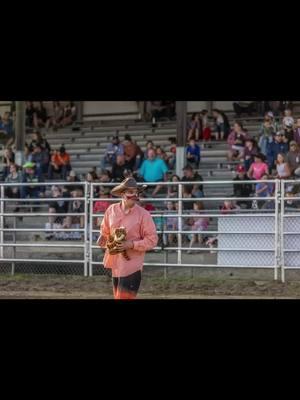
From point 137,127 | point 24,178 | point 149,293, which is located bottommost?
point 149,293

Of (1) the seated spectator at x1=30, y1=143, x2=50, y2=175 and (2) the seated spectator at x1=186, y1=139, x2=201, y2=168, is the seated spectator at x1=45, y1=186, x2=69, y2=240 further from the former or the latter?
(2) the seated spectator at x1=186, y1=139, x2=201, y2=168

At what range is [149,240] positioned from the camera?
7.11 meters

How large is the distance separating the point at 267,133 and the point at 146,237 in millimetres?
9199

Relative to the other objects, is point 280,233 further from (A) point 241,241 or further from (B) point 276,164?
(B) point 276,164

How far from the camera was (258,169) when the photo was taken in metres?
14.7

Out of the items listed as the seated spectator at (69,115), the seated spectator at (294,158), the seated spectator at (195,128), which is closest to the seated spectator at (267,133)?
the seated spectator at (294,158)

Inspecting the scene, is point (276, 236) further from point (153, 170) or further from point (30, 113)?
point (30, 113)

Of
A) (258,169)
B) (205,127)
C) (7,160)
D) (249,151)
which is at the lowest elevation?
(258,169)

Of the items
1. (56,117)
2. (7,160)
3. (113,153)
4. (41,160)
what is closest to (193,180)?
(113,153)

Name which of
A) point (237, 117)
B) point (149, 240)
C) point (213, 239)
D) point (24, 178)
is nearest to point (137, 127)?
point (237, 117)

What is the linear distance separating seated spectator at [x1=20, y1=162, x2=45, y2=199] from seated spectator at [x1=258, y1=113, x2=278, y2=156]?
477cm

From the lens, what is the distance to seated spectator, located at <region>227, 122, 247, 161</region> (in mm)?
16672

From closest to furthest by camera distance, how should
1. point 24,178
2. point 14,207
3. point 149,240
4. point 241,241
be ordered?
point 149,240 < point 241,241 < point 14,207 < point 24,178
